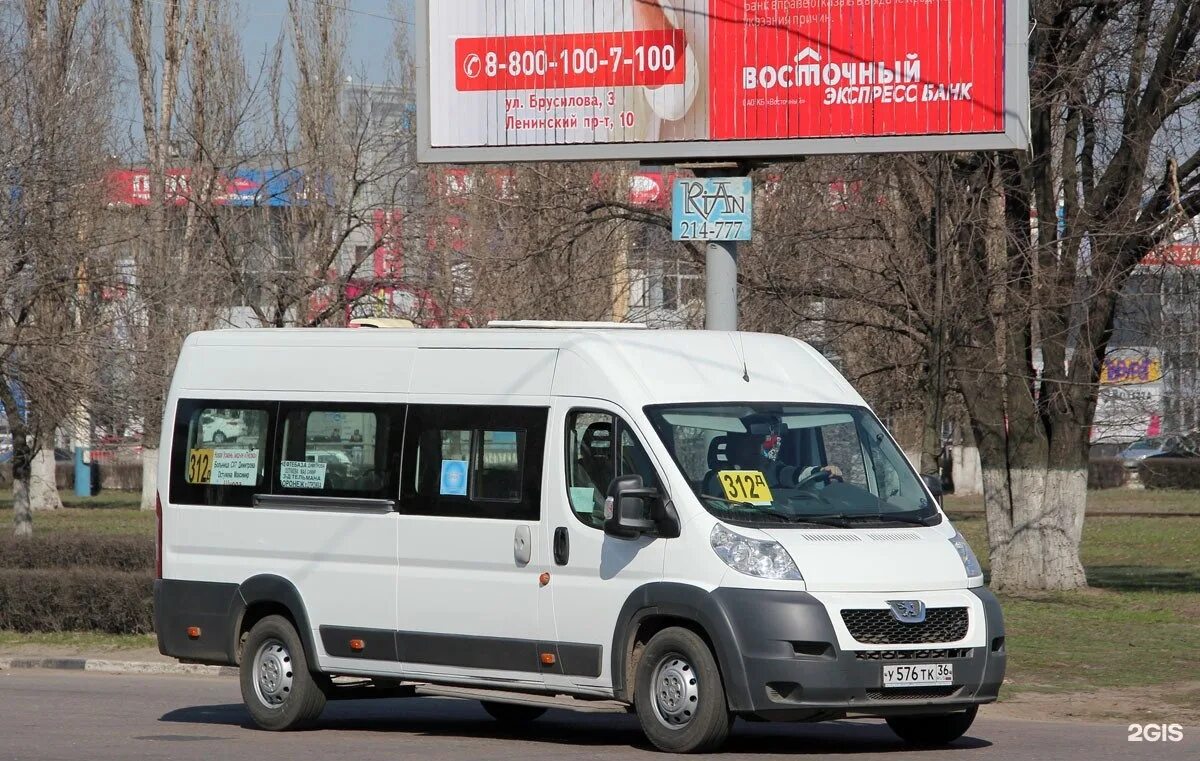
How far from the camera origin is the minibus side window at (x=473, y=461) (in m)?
10.5

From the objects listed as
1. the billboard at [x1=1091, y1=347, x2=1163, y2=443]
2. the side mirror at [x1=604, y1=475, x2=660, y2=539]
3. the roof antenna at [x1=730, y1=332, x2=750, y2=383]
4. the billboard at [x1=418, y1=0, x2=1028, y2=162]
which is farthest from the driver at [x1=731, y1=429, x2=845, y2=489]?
the billboard at [x1=1091, y1=347, x2=1163, y2=443]

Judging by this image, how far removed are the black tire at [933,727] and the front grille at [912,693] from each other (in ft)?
1.95

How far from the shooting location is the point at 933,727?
33.9 ft

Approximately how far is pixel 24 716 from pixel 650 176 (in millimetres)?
19053

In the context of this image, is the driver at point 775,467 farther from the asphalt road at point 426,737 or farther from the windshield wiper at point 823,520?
the asphalt road at point 426,737

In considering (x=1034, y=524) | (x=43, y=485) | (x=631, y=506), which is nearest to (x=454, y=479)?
(x=631, y=506)

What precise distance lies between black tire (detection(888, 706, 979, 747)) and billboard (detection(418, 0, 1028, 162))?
6.57 m

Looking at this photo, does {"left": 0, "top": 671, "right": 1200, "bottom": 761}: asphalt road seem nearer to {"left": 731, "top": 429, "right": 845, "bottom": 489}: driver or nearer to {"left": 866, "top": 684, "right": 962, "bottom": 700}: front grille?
{"left": 866, "top": 684, "right": 962, "bottom": 700}: front grille

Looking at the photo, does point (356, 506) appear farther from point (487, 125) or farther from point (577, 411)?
point (487, 125)

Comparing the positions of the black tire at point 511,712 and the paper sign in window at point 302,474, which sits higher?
the paper sign in window at point 302,474

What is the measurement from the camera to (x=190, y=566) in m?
11.9

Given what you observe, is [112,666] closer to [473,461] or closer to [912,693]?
[473,461]

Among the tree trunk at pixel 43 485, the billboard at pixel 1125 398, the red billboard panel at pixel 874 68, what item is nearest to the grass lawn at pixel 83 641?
the red billboard panel at pixel 874 68

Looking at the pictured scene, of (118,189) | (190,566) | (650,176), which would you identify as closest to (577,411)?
(190,566)
